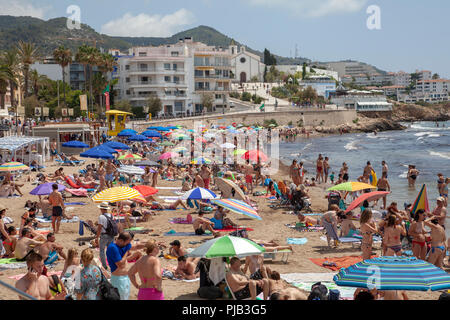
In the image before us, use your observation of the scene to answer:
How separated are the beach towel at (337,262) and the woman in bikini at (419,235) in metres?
1.13

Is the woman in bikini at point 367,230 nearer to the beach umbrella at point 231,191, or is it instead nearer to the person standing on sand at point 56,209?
the beach umbrella at point 231,191

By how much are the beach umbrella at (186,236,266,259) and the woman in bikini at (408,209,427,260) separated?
3763 millimetres

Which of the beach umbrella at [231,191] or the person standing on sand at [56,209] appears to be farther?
the beach umbrella at [231,191]

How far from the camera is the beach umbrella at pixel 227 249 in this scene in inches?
294

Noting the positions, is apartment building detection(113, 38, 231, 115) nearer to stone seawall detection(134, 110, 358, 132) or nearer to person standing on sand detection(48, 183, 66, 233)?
stone seawall detection(134, 110, 358, 132)

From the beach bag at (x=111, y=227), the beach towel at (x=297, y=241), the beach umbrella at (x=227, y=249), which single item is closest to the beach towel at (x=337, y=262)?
the beach towel at (x=297, y=241)

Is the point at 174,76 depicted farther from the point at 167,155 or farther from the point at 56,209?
the point at 56,209

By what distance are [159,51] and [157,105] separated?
11.1m

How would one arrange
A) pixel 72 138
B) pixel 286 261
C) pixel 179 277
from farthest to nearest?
pixel 72 138, pixel 286 261, pixel 179 277

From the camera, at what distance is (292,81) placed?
125m

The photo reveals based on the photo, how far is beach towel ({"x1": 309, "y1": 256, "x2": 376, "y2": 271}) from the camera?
32.6 feet

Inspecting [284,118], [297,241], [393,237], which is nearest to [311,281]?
[393,237]
